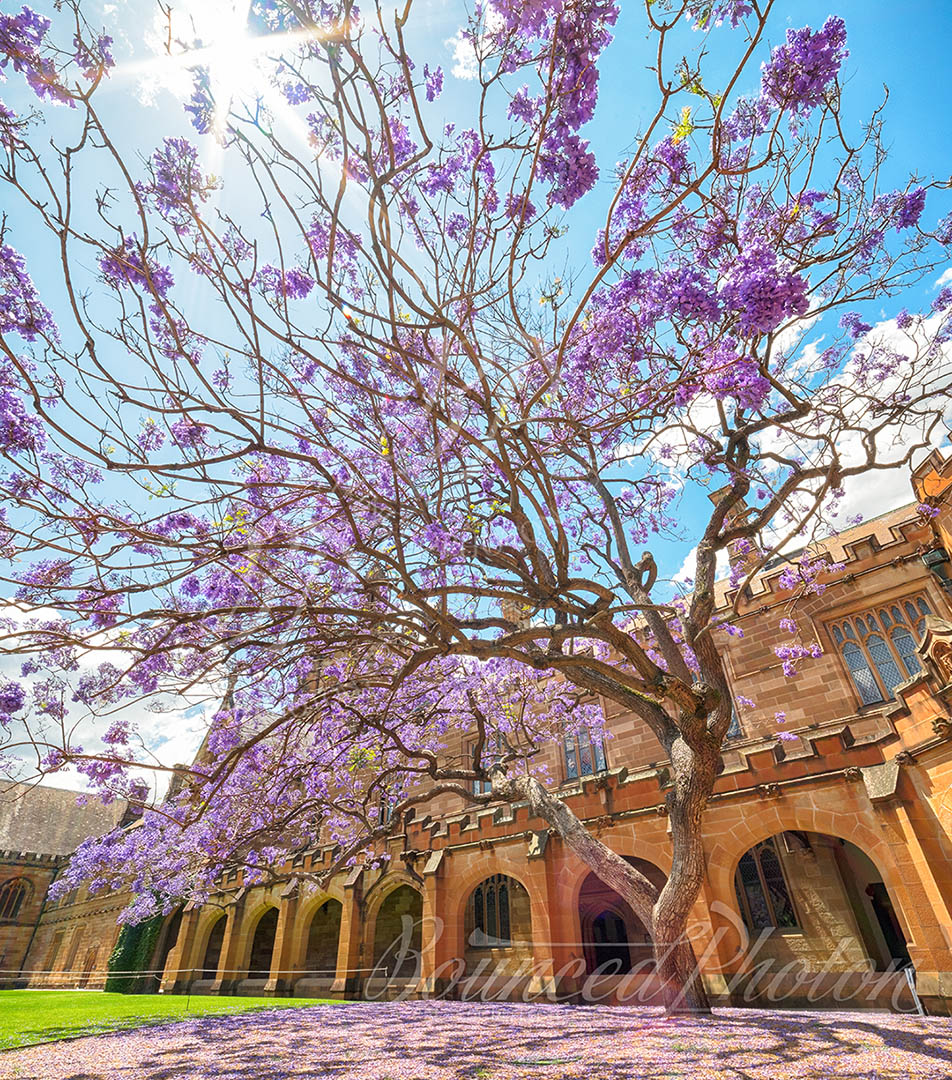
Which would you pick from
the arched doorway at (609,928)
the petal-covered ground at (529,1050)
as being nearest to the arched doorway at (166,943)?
the arched doorway at (609,928)

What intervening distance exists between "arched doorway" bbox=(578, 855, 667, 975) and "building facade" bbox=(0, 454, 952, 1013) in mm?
56

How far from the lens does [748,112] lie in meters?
6.37

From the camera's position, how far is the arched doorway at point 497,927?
15.0 m

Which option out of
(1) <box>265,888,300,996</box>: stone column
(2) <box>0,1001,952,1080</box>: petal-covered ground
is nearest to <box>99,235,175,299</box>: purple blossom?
(2) <box>0,1001,952,1080</box>: petal-covered ground

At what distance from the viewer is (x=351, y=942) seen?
17438mm

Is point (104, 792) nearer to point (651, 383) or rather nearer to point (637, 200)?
point (651, 383)

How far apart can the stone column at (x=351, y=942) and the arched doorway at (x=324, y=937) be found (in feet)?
12.3

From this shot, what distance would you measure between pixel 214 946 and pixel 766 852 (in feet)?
80.3

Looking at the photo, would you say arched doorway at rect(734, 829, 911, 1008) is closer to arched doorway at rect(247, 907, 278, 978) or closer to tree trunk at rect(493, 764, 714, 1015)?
tree trunk at rect(493, 764, 714, 1015)

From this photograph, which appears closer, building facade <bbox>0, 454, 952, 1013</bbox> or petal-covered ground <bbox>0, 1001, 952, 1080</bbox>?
petal-covered ground <bbox>0, 1001, 952, 1080</bbox>

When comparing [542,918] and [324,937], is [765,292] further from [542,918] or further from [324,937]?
[324,937]

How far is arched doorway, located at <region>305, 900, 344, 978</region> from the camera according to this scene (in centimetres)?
2056

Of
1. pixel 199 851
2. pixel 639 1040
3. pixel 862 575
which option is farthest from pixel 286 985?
pixel 862 575

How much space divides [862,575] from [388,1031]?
46.3ft
